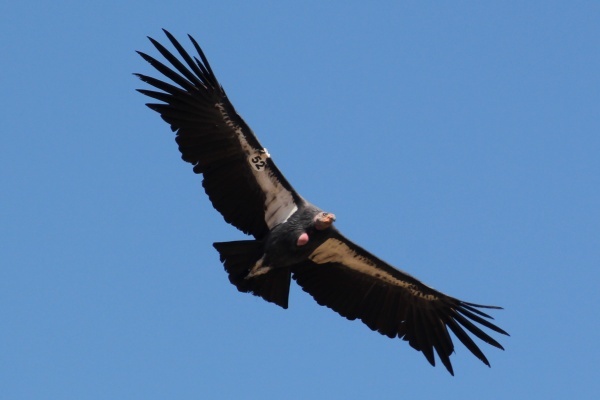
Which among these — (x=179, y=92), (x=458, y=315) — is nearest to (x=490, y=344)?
(x=458, y=315)

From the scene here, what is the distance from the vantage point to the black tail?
2125cm

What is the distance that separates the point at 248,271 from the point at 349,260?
6.41ft

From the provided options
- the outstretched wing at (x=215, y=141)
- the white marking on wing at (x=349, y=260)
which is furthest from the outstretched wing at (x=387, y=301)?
the outstretched wing at (x=215, y=141)

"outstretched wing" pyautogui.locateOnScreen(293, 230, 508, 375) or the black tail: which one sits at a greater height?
"outstretched wing" pyautogui.locateOnScreen(293, 230, 508, 375)

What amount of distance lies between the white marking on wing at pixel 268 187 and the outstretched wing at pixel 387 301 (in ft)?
3.19

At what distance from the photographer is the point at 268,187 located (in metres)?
21.5

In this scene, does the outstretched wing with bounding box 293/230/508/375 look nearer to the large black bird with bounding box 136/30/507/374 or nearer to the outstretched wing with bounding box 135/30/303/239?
the large black bird with bounding box 136/30/507/374

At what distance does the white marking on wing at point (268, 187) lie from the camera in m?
21.3

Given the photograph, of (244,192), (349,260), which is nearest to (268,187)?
(244,192)

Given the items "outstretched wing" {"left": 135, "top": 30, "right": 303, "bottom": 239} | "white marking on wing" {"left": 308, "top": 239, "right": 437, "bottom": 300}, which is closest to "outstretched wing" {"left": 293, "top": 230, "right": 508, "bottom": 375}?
"white marking on wing" {"left": 308, "top": 239, "right": 437, "bottom": 300}

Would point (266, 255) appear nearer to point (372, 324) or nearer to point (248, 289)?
point (248, 289)

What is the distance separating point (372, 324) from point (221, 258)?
299 centimetres

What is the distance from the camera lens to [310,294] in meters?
22.7

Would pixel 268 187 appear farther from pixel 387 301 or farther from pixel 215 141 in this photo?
pixel 387 301
